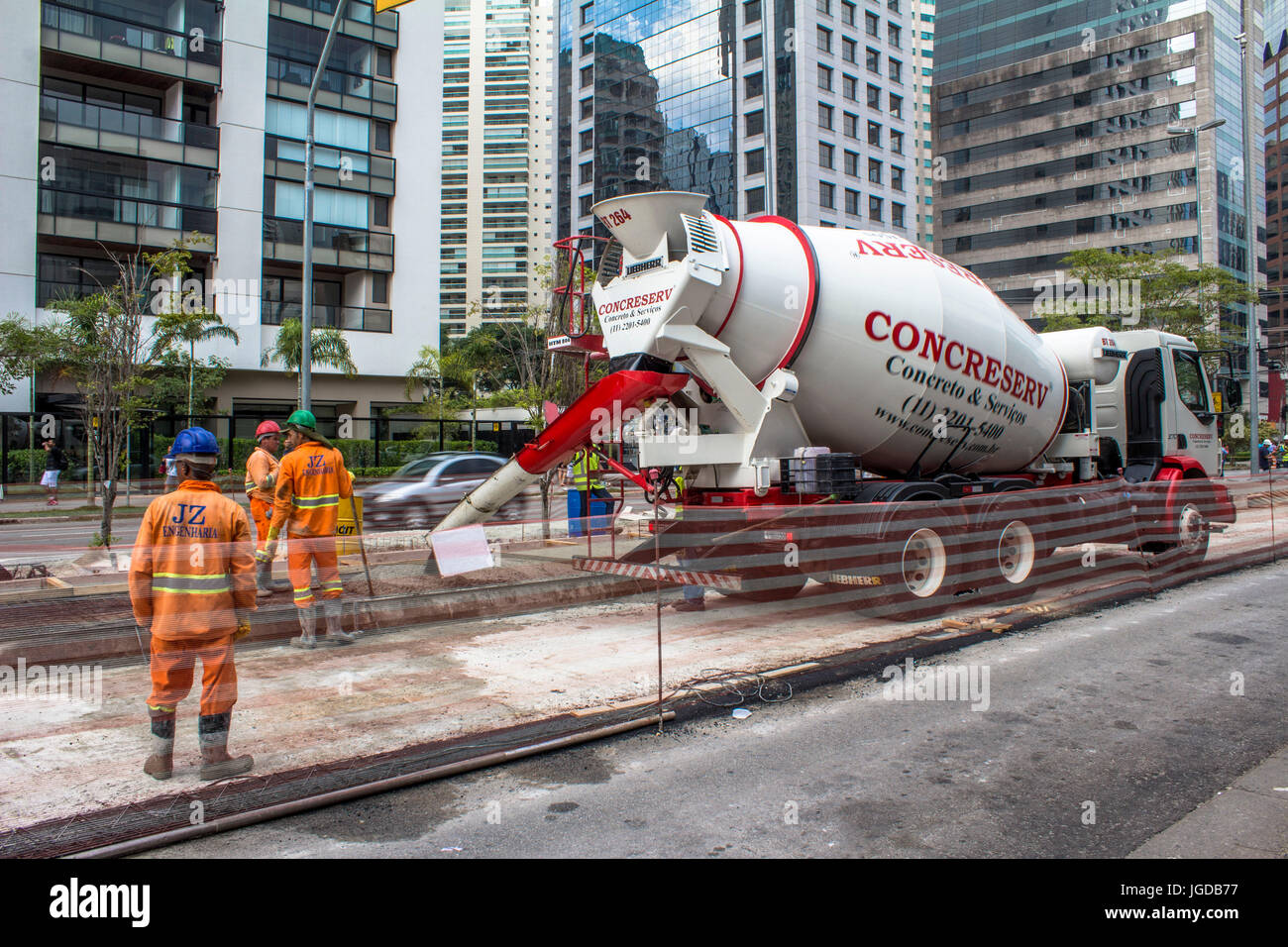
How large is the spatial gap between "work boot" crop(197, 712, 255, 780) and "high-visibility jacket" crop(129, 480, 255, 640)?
0.46 m

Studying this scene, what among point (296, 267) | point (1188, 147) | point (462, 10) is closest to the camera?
point (296, 267)

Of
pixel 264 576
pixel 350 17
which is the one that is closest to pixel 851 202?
pixel 350 17

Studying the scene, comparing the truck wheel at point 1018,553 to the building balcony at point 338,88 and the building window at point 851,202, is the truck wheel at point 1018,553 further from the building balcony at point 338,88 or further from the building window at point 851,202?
the building window at point 851,202

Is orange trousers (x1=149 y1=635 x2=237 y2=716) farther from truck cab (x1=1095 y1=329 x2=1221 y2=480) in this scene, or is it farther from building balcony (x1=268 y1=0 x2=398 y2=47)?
building balcony (x1=268 y1=0 x2=398 y2=47)

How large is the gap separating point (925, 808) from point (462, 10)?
176 meters

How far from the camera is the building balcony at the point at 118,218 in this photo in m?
30.7

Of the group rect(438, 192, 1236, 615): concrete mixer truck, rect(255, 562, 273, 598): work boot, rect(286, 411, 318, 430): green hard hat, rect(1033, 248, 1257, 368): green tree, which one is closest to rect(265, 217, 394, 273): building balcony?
rect(1033, 248, 1257, 368): green tree

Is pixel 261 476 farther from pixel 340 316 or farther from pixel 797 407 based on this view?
pixel 340 316

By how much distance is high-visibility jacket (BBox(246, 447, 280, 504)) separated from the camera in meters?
8.75

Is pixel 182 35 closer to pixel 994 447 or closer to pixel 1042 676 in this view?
pixel 994 447

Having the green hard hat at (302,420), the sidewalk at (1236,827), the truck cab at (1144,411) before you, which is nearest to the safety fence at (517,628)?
the truck cab at (1144,411)

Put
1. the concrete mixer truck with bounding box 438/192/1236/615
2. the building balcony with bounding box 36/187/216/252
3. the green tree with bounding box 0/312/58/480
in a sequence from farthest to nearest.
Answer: the building balcony with bounding box 36/187/216/252
the green tree with bounding box 0/312/58/480
the concrete mixer truck with bounding box 438/192/1236/615

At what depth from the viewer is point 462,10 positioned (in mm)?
155500
